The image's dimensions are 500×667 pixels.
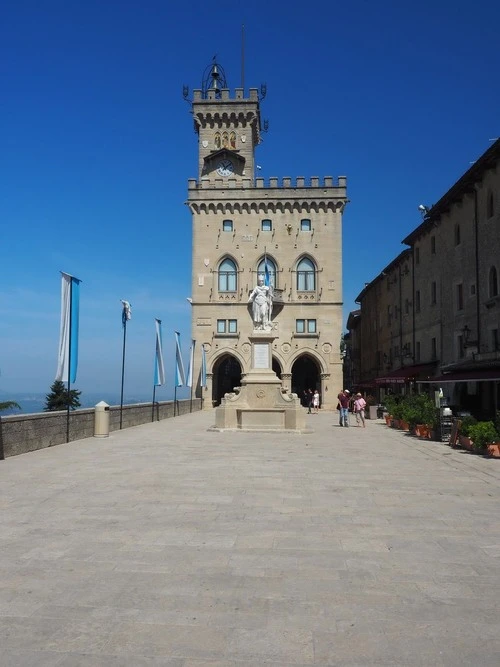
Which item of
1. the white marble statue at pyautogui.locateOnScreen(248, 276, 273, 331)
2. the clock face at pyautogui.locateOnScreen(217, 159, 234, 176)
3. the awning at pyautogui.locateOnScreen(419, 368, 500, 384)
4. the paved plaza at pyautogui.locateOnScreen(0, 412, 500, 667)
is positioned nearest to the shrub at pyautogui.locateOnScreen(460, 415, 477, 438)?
the awning at pyautogui.locateOnScreen(419, 368, 500, 384)

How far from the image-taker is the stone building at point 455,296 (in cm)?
2808

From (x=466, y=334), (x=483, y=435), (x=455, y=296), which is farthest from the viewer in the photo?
(x=455, y=296)

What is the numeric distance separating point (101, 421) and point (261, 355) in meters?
8.11

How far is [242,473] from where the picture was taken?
13211 mm

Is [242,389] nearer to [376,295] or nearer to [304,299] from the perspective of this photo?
[304,299]

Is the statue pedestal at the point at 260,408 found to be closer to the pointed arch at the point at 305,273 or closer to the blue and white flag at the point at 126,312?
the blue and white flag at the point at 126,312

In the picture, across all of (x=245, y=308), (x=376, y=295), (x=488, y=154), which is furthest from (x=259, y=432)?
(x=376, y=295)

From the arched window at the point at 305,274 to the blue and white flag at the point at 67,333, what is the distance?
36120 millimetres

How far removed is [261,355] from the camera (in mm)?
27672

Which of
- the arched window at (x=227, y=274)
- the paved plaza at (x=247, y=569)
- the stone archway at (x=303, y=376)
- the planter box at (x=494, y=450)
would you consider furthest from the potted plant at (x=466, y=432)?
the stone archway at (x=303, y=376)

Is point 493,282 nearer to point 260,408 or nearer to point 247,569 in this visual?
point 260,408

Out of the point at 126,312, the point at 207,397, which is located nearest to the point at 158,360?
the point at 126,312

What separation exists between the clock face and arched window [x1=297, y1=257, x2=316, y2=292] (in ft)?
35.6

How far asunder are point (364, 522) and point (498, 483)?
193 inches
